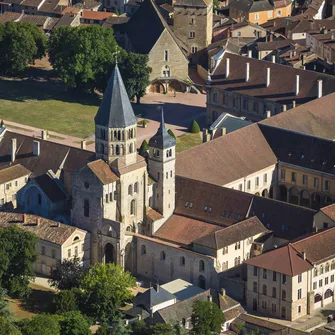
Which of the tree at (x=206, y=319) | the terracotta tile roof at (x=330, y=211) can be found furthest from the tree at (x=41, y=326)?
the terracotta tile roof at (x=330, y=211)

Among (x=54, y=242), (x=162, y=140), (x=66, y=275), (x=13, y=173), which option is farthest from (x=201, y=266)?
(x=13, y=173)

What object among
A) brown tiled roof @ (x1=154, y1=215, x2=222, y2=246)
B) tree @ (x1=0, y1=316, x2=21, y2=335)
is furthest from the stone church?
tree @ (x1=0, y1=316, x2=21, y2=335)

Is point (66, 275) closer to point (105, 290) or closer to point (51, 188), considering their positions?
point (105, 290)

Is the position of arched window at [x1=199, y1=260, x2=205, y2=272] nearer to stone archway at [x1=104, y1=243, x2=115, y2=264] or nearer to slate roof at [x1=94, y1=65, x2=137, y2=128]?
stone archway at [x1=104, y1=243, x2=115, y2=264]

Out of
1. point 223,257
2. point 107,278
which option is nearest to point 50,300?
point 107,278

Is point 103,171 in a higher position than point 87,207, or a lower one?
higher

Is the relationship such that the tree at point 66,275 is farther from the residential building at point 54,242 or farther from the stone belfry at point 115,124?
the stone belfry at point 115,124

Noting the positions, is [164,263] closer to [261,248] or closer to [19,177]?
[261,248]
